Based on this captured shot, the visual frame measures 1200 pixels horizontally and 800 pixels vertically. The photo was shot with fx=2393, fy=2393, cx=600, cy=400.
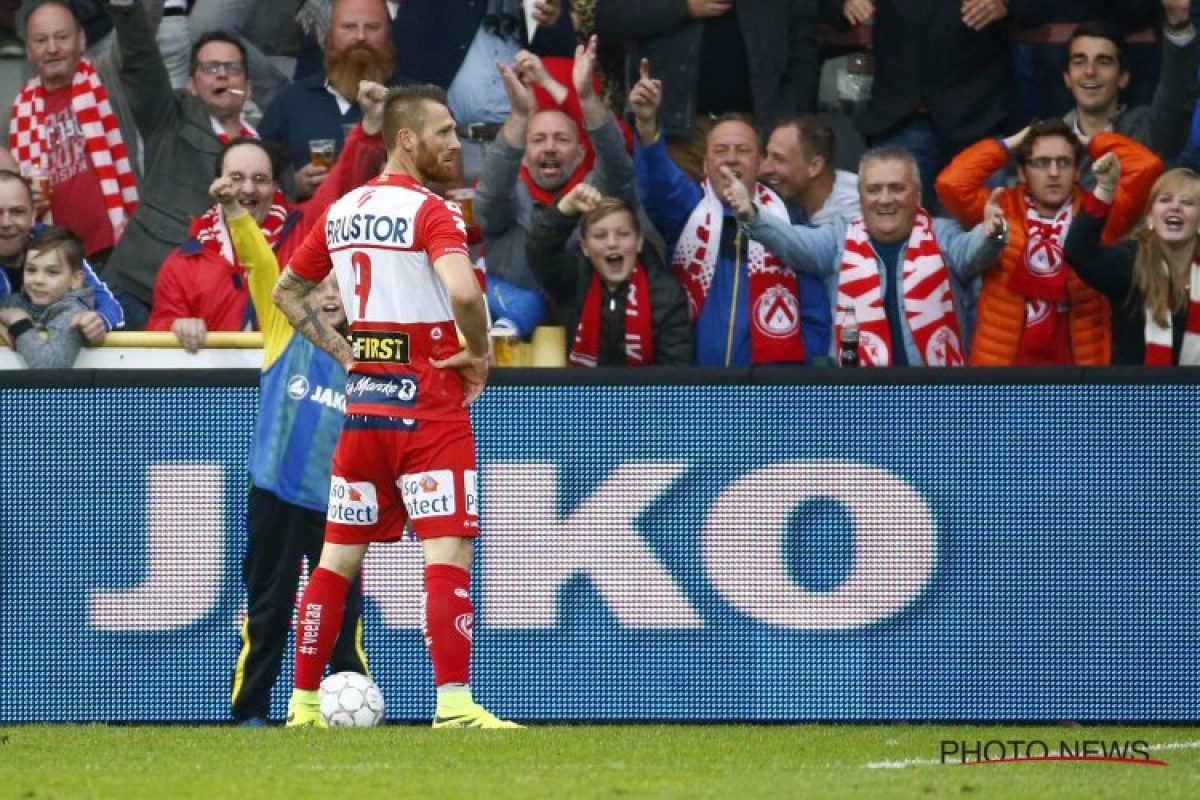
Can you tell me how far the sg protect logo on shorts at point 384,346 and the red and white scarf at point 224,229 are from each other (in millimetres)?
2734

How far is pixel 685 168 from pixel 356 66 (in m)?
1.74

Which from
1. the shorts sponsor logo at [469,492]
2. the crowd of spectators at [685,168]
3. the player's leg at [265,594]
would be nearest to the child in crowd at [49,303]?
the crowd of spectators at [685,168]

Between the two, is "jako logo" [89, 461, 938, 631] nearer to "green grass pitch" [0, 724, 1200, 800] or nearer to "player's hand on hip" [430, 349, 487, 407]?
"green grass pitch" [0, 724, 1200, 800]

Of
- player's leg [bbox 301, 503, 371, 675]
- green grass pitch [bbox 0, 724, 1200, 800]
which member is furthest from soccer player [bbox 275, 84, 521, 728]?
player's leg [bbox 301, 503, 371, 675]

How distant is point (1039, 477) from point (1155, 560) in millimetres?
585

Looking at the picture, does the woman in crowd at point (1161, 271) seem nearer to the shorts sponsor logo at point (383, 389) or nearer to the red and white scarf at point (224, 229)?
the shorts sponsor logo at point (383, 389)

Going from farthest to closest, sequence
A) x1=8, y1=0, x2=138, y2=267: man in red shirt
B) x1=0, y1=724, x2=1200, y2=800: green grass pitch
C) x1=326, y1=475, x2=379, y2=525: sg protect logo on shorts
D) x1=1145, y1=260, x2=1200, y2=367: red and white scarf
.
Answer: x1=8, y1=0, x2=138, y2=267: man in red shirt < x1=1145, y1=260, x2=1200, y2=367: red and white scarf < x1=326, y1=475, x2=379, y2=525: sg protect logo on shorts < x1=0, y1=724, x2=1200, y2=800: green grass pitch

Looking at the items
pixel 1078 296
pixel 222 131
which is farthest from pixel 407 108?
pixel 222 131

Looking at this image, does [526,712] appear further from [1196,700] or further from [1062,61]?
[1062,61]

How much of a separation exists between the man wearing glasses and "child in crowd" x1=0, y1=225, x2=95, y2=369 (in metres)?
0.82

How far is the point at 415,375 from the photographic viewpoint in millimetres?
8125

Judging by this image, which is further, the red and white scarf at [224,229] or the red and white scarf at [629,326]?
the red and white scarf at [224,229]

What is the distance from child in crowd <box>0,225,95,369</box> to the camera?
10398 millimetres

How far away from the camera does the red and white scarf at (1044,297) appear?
10367 mm
